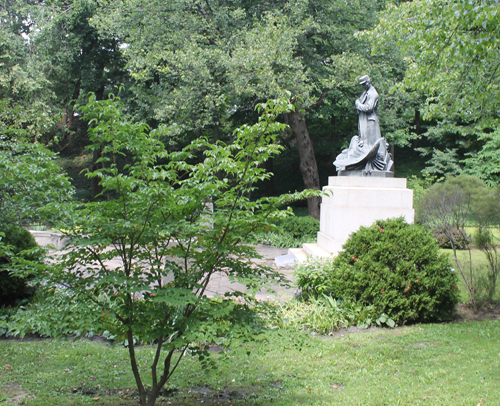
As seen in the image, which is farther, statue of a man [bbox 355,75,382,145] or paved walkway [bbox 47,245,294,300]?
statue of a man [bbox 355,75,382,145]

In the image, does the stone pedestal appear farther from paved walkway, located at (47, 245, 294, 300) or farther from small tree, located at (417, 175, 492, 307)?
paved walkway, located at (47, 245, 294, 300)

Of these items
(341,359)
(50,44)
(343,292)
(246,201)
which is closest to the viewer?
(246,201)

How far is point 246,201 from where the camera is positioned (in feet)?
10.5

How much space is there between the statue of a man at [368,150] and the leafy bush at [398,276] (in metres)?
3.92

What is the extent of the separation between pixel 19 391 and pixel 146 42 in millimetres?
14503

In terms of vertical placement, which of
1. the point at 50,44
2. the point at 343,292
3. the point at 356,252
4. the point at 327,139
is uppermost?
the point at 50,44

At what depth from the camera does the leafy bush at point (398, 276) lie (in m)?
5.95

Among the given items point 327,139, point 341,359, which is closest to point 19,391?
point 341,359

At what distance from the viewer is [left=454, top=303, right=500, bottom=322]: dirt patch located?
638 centimetres

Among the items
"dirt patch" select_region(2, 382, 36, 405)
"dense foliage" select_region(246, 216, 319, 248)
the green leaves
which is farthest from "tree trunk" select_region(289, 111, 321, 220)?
the green leaves

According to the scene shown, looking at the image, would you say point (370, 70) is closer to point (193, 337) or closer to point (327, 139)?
point (327, 139)

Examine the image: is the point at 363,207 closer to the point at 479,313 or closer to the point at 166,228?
the point at 479,313

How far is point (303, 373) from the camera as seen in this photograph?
4.42m

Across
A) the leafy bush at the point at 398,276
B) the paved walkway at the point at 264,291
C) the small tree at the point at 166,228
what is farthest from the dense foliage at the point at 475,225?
the small tree at the point at 166,228
